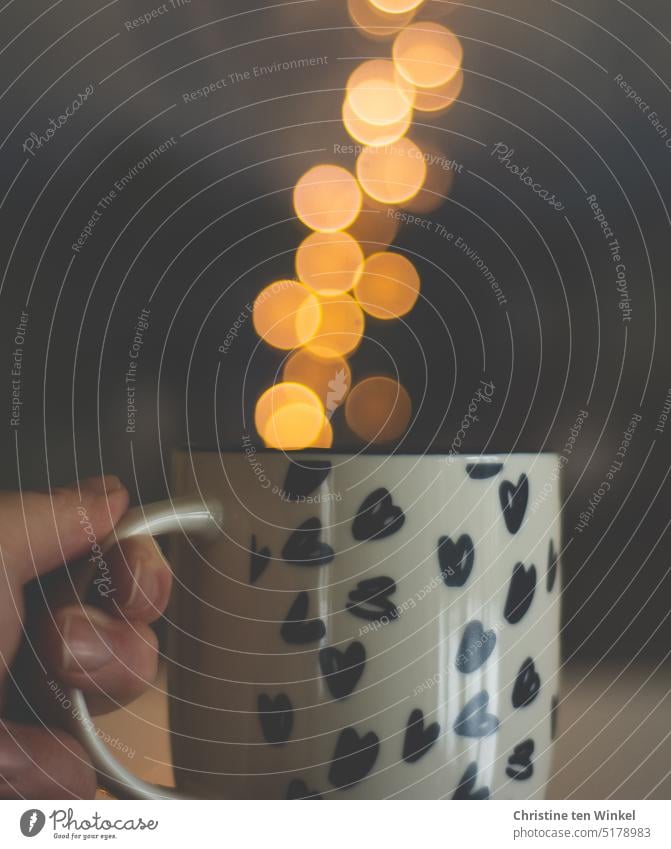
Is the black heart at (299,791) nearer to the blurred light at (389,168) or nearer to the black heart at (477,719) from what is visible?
the black heart at (477,719)

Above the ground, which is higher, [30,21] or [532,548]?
[30,21]

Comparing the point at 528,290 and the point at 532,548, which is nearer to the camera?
the point at 532,548

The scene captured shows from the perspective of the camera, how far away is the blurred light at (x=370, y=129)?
25 centimetres

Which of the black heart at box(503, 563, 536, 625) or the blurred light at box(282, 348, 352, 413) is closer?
the black heart at box(503, 563, 536, 625)

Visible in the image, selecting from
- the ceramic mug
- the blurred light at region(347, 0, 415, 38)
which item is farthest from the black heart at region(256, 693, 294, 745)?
the blurred light at region(347, 0, 415, 38)

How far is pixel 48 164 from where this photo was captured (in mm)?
265

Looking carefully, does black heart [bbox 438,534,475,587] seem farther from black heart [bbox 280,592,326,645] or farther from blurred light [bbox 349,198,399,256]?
blurred light [bbox 349,198,399,256]

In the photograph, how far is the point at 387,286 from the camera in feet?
0.98

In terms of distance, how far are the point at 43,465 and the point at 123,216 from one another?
11cm

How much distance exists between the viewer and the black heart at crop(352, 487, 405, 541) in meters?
0.18

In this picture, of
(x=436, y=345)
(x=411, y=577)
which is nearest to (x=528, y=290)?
(x=436, y=345)

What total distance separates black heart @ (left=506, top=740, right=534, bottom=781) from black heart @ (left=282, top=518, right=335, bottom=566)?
7 cm
